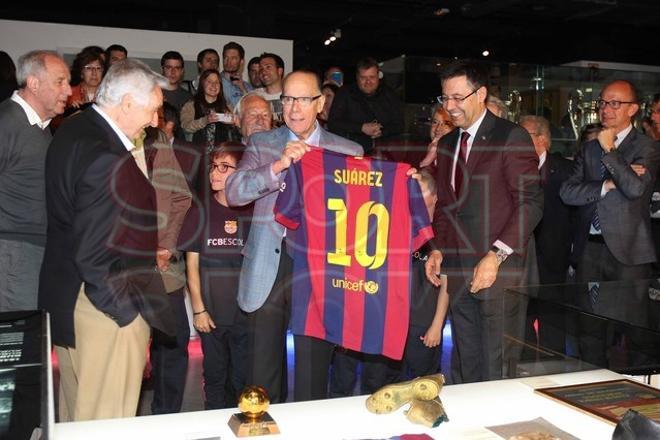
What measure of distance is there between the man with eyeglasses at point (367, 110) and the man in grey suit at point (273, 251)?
9.10 feet

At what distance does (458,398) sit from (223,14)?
31.2ft

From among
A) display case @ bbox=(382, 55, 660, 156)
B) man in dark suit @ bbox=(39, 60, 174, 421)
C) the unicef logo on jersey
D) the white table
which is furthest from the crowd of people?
display case @ bbox=(382, 55, 660, 156)

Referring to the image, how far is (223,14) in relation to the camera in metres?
10.9

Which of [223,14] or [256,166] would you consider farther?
[223,14]

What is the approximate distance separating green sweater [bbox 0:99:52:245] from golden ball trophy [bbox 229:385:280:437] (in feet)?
5.65

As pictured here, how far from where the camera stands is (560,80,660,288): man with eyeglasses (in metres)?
4.06

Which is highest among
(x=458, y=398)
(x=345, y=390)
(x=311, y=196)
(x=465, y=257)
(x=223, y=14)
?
(x=223, y=14)

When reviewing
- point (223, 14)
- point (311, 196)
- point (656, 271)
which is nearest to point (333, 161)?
point (311, 196)

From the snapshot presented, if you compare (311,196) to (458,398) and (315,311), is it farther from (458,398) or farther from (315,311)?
(458,398)

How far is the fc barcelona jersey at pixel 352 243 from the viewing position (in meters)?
3.14

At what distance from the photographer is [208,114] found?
17.5 feet

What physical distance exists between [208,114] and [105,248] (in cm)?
296

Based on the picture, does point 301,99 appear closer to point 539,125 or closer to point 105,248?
point 105,248

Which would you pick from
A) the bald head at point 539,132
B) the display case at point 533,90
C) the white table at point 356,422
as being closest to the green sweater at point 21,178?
the white table at point 356,422
